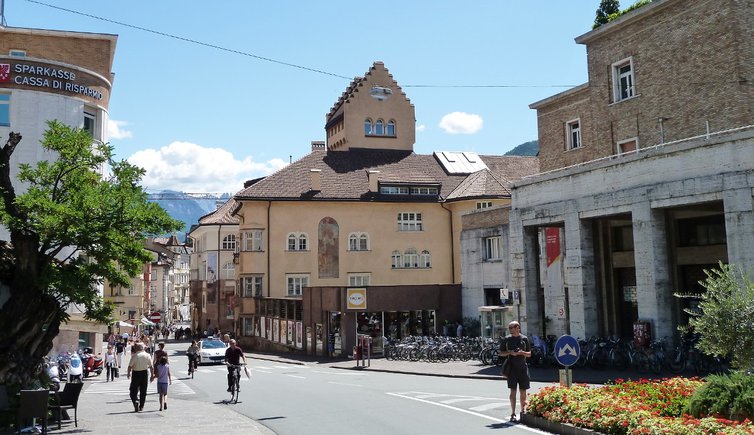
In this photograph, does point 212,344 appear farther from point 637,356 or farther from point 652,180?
point 652,180

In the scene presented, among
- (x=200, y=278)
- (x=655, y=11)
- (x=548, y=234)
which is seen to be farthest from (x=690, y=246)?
(x=200, y=278)

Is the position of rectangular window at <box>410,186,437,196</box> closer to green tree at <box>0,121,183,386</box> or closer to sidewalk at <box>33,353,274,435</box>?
sidewalk at <box>33,353,274,435</box>

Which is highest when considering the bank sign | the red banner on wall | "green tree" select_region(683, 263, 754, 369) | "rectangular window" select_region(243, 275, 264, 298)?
the bank sign

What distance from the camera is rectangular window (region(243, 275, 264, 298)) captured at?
53.1 m

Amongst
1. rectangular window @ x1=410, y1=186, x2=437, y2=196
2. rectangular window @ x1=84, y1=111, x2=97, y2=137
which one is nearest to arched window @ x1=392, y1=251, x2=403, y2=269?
rectangular window @ x1=410, y1=186, x2=437, y2=196

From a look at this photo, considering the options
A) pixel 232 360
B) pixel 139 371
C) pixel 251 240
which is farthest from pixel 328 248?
pixel 139 371

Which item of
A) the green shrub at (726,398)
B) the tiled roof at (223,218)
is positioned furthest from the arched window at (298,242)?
the green shrub at (726,398)

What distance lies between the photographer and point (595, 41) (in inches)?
1246

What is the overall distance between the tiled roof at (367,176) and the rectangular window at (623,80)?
22.4 meters

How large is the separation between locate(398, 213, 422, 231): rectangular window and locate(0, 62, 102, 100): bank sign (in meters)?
26.1

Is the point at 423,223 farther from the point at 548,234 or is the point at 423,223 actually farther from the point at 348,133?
the point at 548,234

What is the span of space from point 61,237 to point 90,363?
21.7m

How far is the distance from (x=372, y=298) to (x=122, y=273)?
2472 cm

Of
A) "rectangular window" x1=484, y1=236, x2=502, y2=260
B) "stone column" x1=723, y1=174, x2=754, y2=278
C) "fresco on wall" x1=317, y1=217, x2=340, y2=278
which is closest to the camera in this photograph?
"stone column" x1=723, y1=174, x2=754, y2=278
